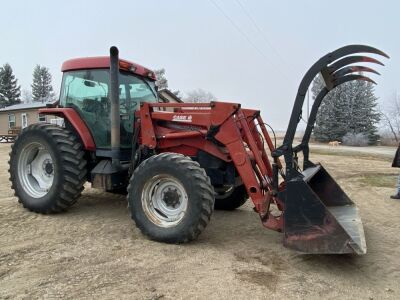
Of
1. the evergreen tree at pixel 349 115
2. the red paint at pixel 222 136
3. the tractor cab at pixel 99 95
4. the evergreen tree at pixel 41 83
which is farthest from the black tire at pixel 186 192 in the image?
the evergreen tree at pixel 41 83

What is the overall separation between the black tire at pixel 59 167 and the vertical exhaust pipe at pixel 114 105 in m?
0.57

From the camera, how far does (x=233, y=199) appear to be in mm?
6949

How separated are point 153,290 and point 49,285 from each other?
96 cm

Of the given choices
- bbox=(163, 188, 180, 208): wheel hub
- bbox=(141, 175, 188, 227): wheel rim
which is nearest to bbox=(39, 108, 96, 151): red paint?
bbox=(141, 175, 188, 227): wheel rim

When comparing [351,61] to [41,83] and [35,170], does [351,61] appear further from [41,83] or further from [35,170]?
[41,83]

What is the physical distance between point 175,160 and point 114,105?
144cm

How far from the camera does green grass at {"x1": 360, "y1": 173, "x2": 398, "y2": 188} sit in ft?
35.9

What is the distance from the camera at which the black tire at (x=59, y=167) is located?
6.14 meters

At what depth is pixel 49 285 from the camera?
385 cm

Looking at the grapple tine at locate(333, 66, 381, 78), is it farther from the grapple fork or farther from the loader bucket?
the loader bucket

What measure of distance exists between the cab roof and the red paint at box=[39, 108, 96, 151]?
2.28 feet

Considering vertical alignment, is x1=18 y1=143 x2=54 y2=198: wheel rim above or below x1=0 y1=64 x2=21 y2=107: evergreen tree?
below

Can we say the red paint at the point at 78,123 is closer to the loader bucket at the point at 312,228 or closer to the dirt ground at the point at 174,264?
the dirt ground at the point at 174,264

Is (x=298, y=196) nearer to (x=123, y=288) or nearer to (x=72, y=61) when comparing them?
(x=123, y=288)
